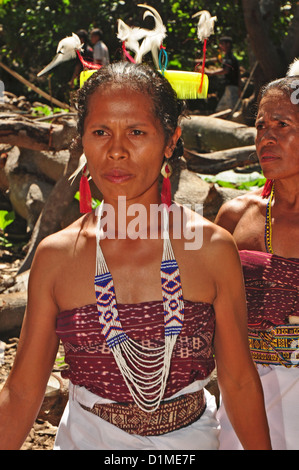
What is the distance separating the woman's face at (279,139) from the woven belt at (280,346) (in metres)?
0.62

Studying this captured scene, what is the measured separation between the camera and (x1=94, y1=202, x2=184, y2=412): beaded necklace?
5.71ft

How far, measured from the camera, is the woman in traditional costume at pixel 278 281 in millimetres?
2385

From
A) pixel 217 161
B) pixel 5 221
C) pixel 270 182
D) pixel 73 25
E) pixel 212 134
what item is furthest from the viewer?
pixel 73 25

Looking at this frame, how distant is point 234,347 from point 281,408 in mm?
738

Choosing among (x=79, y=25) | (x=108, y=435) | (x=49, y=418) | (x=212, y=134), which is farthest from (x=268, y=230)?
(x=79, y=25)

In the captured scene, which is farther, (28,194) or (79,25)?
(79,25)

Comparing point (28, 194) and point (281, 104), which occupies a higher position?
point (281, 104)

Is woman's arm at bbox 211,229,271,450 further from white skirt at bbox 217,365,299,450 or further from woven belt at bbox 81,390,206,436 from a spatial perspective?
white skirt at bbox 217,365,299,450

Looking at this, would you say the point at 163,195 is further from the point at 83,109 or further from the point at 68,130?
the point at 68,130

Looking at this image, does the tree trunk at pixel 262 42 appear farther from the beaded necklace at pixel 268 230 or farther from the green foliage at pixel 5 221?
the beaded necklace at pixel 268 230

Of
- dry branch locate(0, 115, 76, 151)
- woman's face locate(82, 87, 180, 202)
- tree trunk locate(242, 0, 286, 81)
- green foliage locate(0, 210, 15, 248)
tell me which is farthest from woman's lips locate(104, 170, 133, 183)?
tree trunk locate(242, 0, 286, 81)

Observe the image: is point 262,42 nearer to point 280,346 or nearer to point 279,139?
point 279,139

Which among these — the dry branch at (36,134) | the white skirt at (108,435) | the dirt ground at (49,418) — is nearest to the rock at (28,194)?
the dry branch at (36,134)

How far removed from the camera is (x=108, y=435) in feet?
5.71
